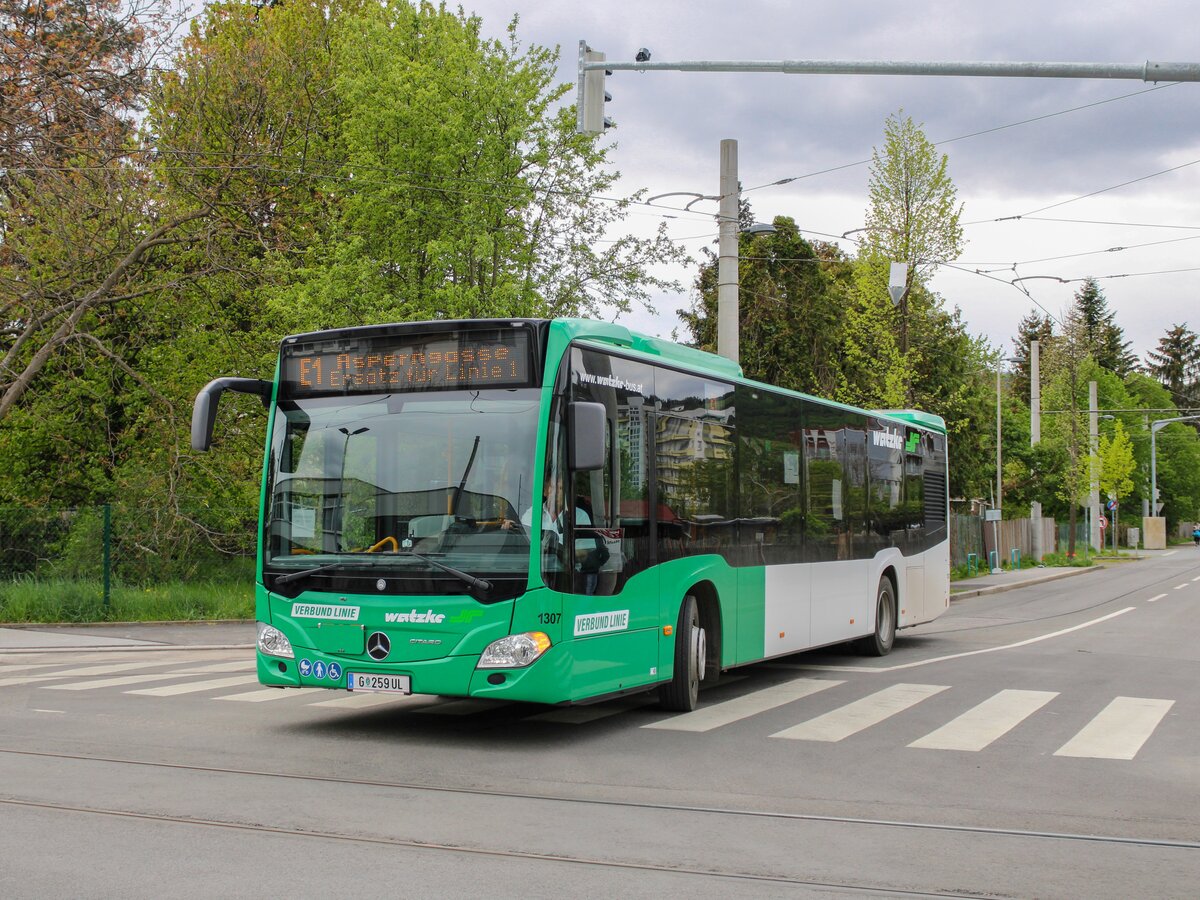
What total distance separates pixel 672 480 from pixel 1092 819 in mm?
4511

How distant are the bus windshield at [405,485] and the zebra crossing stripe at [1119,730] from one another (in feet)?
14.8

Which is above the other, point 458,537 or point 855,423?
point 855,423

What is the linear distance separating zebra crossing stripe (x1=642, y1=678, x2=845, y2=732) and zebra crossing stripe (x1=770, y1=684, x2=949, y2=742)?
617 millimetres

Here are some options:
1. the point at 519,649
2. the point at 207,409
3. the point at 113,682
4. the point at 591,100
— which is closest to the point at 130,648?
the point at 113,682

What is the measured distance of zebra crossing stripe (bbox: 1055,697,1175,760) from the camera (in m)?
9.43

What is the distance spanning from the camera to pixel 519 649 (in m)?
8.89

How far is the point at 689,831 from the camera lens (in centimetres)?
674

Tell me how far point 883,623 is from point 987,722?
233 inches

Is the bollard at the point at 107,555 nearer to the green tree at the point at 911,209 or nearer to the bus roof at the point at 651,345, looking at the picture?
the bus roof at the point at 651,345

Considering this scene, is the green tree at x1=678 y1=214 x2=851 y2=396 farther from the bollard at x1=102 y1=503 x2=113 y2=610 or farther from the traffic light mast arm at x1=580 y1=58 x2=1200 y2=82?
the traffic light mast arm at x1=580 y1=58 x2=1200 y2=82

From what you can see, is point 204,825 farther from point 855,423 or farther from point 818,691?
point 855,423

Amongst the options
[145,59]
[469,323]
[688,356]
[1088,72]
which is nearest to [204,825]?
[469,323]

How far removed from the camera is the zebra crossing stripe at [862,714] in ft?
33.1

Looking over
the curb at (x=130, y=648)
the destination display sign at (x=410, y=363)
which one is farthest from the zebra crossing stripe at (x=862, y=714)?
the curb at (x=130, y=648)
